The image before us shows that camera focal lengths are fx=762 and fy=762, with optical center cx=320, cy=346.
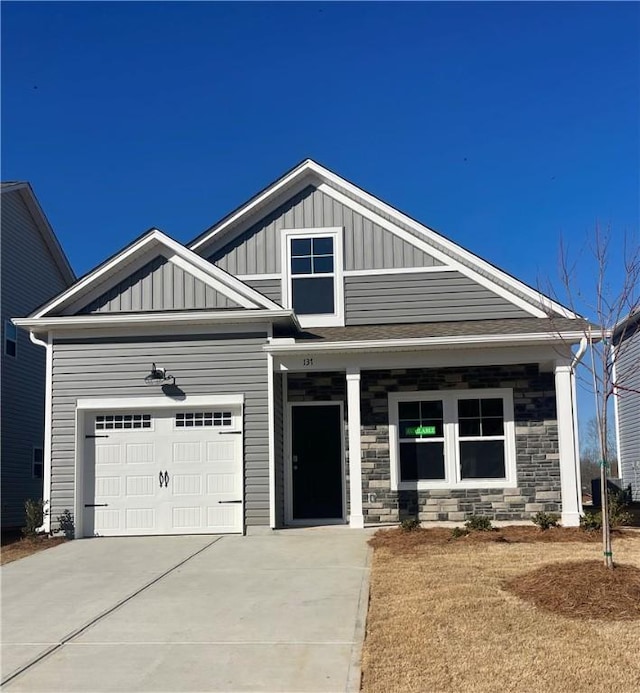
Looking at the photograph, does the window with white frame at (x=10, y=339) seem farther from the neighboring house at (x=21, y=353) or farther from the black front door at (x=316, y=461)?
the black front door at (x=316, y=461)

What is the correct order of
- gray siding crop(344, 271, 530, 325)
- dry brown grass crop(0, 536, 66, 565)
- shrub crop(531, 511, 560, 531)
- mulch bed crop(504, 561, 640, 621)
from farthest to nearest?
1. gray siding crop(344, 271, 530, 325)
2. shrub crop(531, 511, 560, 531)
3. dry brown grass crop(0, 536, 66, 565)
4. mulch bed crop(504, 561, 640, 621)

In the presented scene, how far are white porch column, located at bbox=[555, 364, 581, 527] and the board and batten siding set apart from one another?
Answer: 4701 millimetres

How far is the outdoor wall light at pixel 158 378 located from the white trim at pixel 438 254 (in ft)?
16.2

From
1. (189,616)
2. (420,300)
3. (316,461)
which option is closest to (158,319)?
(316,461)

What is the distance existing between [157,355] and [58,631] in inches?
248

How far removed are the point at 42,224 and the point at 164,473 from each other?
985 cm

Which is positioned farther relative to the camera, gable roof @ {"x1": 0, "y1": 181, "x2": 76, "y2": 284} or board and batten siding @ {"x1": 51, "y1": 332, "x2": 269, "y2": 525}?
gable roof @ {"x1": 0, "y1": 181, "x2": 76, "y2": 284}

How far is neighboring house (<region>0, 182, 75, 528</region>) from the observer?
1747 cm

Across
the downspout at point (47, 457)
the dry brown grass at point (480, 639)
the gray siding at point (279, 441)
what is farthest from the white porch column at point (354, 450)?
the downspout at point (47, 457)

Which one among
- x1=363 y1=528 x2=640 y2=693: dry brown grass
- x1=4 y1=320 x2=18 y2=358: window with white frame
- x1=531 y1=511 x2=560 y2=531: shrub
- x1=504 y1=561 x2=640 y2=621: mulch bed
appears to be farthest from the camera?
x1=4 y1=320 x2=18 y2=358: window with white frame

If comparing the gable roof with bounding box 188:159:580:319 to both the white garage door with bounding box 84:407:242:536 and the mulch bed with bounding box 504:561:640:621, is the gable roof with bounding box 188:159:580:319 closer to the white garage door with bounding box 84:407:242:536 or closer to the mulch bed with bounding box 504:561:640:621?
the white garage door with bounding box 84:407:242:536

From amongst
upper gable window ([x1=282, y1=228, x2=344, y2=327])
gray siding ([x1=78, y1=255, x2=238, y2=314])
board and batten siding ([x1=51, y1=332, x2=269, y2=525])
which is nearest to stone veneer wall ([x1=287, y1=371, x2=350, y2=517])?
upper gable window ([x1=282, y1=228, x2=344, y2=327])

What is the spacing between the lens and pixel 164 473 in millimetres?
12609

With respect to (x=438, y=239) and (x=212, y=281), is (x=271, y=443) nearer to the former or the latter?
(x=212, y=281)
